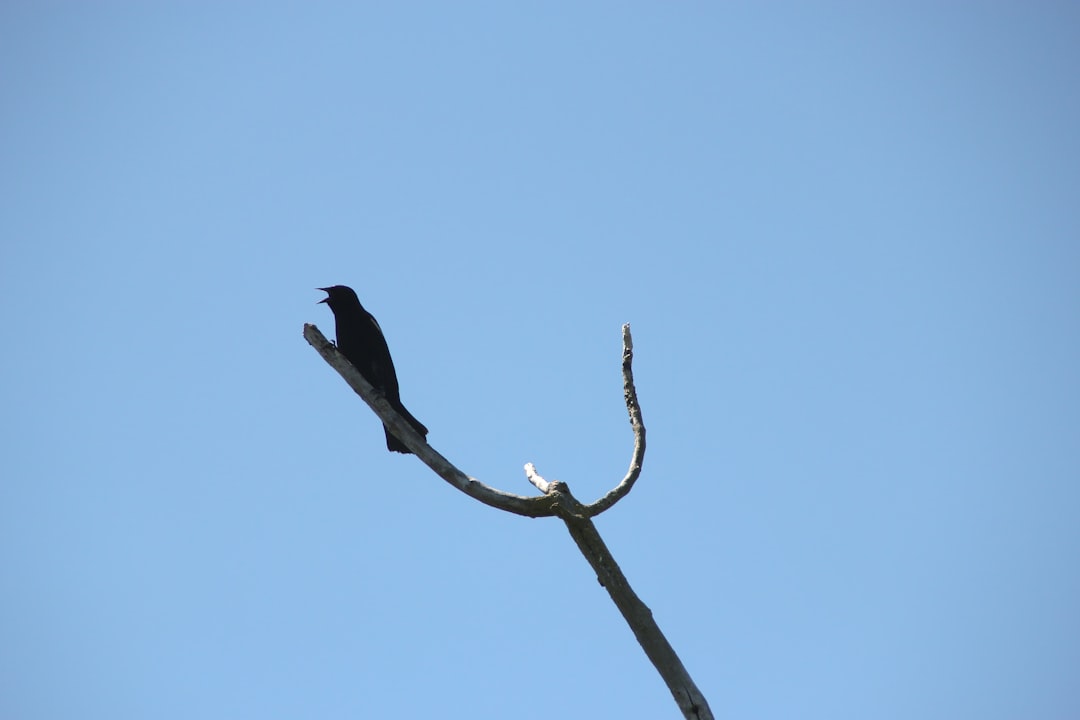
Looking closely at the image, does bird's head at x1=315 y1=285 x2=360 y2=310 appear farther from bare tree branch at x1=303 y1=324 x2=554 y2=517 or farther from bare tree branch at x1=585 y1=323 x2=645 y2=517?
bare tree branch at x1=585 y1=323 x2=645 y2=517

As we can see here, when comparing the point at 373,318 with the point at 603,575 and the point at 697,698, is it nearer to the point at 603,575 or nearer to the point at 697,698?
the point at 603,575

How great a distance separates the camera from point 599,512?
235 inches

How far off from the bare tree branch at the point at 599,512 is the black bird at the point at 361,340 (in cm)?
269

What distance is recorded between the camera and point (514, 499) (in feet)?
19.5

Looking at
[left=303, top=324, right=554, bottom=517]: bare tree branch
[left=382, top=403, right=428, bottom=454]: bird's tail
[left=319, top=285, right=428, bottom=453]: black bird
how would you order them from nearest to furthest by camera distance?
1. [left=303, top=324, right=554, bottom=517]: bare tree branch
2. [left=382, top=403, right=428, bottom=454]: bird's tail
3. [left=319, top=285, right=428, bottom=453]: black bird

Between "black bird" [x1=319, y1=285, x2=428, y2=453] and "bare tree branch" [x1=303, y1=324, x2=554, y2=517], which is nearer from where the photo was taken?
"bare tree branch" [x1=303, y1=324, x2=554, y2=517]

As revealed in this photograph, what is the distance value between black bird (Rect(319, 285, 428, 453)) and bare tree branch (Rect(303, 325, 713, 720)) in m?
2.69

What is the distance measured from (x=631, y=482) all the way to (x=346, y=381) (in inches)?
88.9

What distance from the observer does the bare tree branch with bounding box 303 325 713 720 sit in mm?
5691

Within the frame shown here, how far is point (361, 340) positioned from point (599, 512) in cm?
399

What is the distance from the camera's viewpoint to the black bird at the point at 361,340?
9.02 meters

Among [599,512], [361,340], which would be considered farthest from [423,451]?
[361,340]

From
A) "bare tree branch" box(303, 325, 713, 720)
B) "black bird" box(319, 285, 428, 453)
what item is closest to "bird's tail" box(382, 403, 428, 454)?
"black bird" box(319, 285, 428, 453)

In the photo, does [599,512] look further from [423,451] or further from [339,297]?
[339,297]
